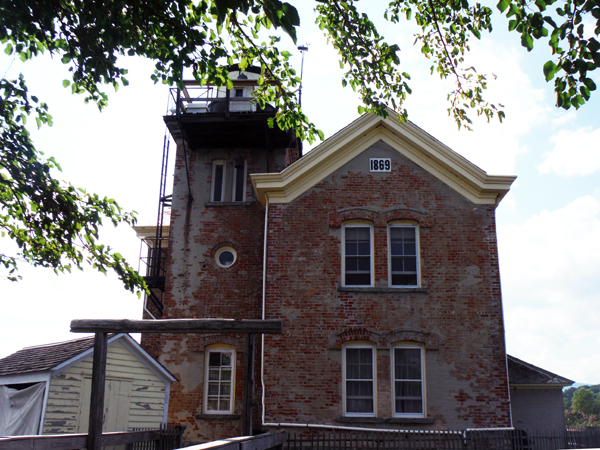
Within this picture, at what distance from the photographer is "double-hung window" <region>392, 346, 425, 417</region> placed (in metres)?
14.5

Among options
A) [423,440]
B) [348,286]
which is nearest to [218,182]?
[348,286]

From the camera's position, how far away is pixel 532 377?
16.3m

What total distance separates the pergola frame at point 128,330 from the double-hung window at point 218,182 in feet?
35.7

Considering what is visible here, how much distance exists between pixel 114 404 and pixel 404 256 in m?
8.41

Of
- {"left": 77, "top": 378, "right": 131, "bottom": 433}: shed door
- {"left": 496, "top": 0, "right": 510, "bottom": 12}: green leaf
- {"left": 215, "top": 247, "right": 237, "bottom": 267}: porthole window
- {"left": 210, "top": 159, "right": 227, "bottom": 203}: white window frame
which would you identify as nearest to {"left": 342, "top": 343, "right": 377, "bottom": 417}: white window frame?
{"left": 215, "top": 247, "right": 237, "bottom": 267}: porthole window

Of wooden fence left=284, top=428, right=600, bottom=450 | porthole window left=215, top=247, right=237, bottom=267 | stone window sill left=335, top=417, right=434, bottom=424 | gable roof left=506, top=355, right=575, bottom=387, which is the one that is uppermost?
porthole window left=215, top=247, right=237, bottom=267

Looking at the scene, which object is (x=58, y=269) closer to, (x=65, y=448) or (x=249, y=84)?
(x=65, y=448)

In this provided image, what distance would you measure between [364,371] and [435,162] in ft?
20.2

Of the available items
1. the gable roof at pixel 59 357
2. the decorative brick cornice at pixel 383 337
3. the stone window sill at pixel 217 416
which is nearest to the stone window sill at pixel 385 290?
the decorative brick cornice at pixel 383 337

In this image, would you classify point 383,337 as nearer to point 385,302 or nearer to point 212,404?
point 385,302

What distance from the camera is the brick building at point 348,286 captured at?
14570mm

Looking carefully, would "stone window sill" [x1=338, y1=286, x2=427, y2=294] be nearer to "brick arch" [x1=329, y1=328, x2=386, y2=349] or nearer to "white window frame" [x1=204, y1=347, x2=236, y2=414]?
"brick arch" [x1=329, y1=328, x2=386, y2=349]

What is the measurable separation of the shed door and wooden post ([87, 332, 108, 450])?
6.18m

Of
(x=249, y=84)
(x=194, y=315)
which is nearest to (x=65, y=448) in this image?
(x=194, y=315)
